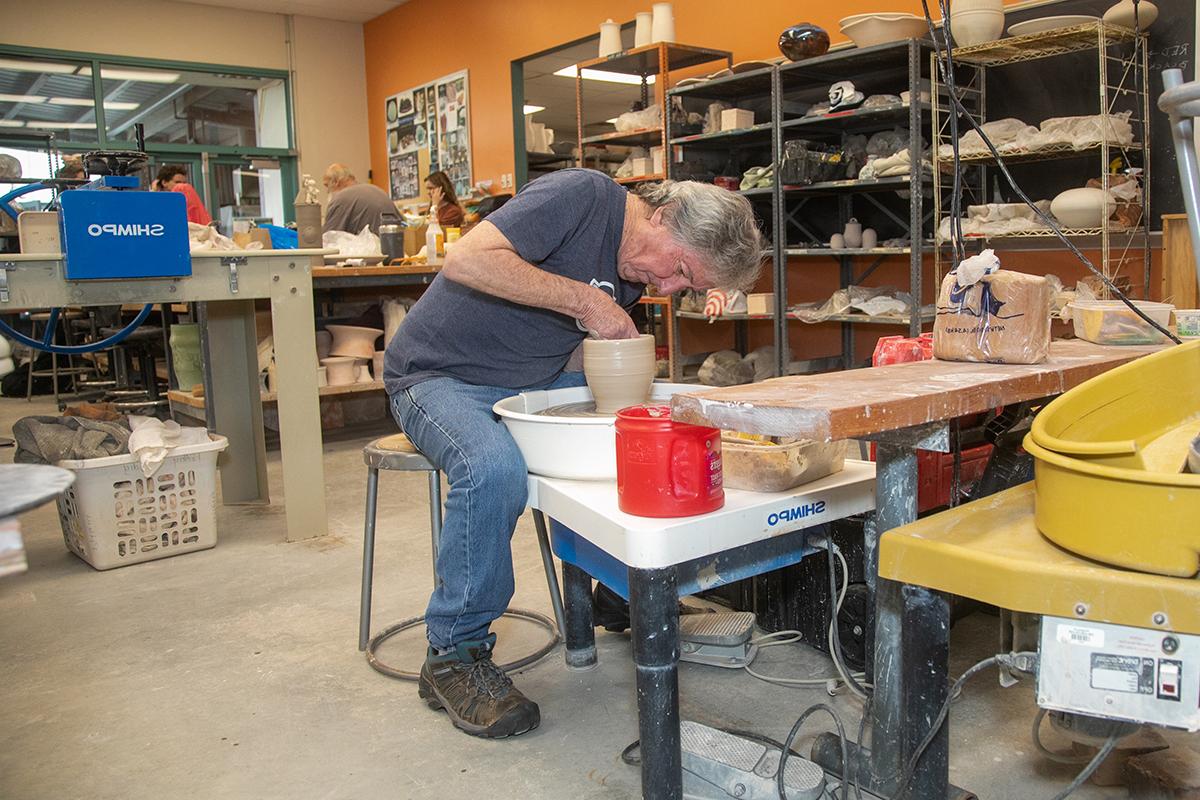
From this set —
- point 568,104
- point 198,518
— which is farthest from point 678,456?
point 568,104

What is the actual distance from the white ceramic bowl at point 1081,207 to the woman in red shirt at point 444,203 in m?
3.59

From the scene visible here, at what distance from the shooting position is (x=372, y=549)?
2205mm

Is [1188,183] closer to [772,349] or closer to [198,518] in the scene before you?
[198,518]

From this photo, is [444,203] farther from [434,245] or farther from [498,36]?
[498,36]

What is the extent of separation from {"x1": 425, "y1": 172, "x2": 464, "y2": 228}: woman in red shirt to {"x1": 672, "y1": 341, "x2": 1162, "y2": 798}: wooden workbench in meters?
4.92

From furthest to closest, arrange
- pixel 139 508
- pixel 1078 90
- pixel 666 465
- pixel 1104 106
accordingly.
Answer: pixel 1078 90, pixel 1104 106, pixel 139 508, pixel 666 465

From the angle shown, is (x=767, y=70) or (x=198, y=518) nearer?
(x=198, y=518)

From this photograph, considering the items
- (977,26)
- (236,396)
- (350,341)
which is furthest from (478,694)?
(977,26)

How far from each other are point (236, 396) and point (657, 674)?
2.80 metres

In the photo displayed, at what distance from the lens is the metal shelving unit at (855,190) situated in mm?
4324

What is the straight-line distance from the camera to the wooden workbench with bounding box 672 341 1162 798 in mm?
1156

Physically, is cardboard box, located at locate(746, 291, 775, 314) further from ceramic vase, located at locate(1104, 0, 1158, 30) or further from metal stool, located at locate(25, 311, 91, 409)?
metal stool, located at locate(25, 311, 91, 409)

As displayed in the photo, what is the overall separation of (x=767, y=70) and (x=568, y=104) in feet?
22.4

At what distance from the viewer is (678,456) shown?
51.4 inches
